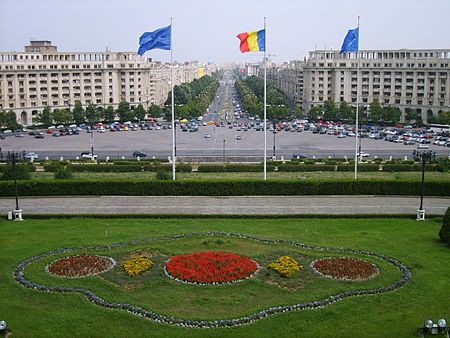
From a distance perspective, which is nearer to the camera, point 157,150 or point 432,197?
point 432,197

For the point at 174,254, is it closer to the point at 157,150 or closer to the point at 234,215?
the point at 234,215

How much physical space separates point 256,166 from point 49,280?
2826 cm

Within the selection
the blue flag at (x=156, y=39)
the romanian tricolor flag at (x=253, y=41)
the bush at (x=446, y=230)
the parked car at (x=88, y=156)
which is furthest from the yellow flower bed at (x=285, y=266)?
the parked car at (x=88, y=156)

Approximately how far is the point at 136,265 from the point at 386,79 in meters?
85.1

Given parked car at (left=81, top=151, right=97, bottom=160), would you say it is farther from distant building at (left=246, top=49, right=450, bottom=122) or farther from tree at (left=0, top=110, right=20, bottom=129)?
distant building at (left=246, top=49, right=450, bottom=122)

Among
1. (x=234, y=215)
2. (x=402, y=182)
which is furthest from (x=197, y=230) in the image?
(x=402, y=182)

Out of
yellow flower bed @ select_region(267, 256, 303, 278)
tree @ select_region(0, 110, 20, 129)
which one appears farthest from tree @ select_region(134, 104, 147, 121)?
yellow flower bed @ select_region(267, 256, 303, 278)

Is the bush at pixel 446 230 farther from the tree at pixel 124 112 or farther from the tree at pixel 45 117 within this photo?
the tree at pixel 124 112

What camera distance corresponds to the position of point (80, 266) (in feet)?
62.1

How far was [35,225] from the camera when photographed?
25000 millimetres

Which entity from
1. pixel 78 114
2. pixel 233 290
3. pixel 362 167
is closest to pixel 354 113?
pixel 78 114

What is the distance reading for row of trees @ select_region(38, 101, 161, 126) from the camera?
87250 millimetres

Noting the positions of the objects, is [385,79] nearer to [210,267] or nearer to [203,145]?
[203,145]

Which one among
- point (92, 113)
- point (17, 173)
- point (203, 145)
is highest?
point (92, 113)
